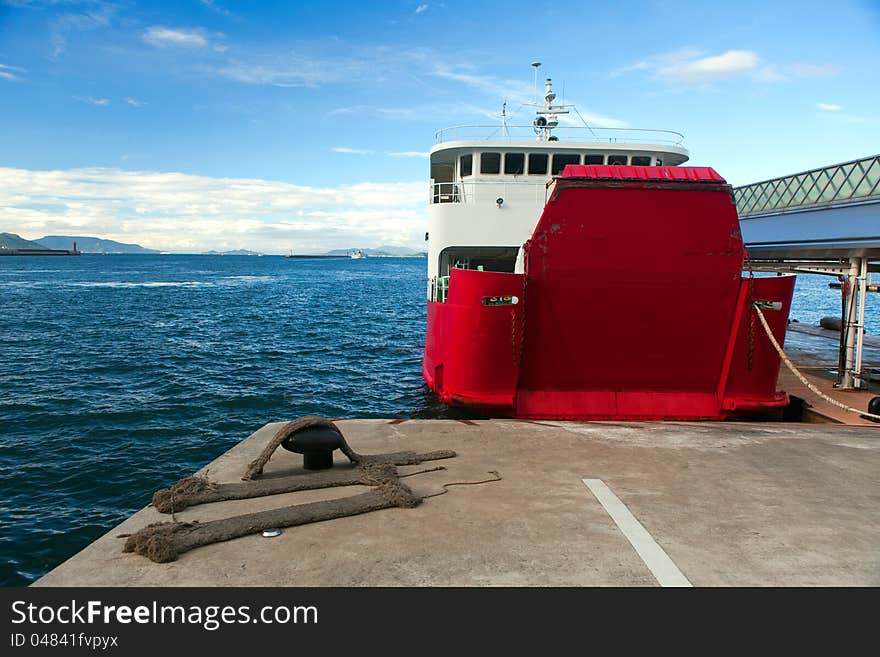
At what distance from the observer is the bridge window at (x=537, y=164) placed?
14.8m

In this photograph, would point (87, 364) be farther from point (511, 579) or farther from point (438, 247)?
point (511, 579)

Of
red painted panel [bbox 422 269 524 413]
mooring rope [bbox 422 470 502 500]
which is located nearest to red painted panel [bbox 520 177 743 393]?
red painted panel [bbox 422 269 524 413]

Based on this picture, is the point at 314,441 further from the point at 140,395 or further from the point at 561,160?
the point at 140,395

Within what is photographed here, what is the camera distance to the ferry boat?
9742 millimetres

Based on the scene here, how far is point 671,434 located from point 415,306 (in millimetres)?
39985

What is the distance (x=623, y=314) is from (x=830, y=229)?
11.7 metres

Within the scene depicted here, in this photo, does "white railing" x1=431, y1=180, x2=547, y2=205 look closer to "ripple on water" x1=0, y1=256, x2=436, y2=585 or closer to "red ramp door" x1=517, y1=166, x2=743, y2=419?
"red ramp door" x1=517, y1=166, x2=743, y2=419

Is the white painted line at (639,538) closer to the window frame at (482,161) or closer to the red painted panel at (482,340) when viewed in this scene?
the red painted panel at (482,340)

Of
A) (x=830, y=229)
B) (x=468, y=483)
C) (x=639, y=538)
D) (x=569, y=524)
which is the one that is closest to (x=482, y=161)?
(x=468, y=483)

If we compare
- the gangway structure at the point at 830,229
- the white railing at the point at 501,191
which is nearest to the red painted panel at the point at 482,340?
the white railing at the point at 501,191

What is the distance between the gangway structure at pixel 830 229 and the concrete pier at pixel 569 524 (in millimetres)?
5925

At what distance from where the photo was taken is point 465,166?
51.0 ft
